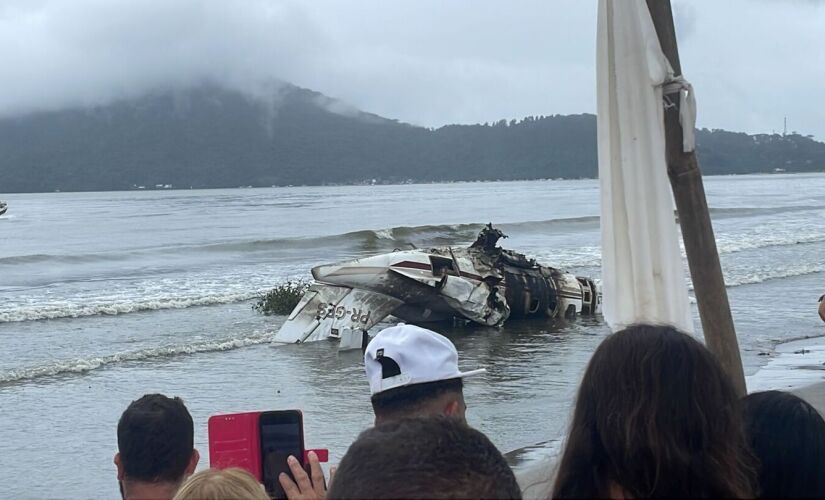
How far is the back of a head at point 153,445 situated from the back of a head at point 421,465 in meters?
1.97

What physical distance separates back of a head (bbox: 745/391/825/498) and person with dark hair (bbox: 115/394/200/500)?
203 centimetres

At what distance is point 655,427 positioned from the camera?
221 centimetres

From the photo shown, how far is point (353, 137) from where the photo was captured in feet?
625

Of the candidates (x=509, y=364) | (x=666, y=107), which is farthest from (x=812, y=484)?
(x=509, y=364)

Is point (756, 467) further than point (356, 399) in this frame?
No

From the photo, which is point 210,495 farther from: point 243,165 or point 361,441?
point 243,165

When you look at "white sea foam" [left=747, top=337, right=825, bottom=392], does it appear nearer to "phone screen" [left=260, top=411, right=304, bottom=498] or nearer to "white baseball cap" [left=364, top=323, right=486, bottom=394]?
"white baseball cap" [left=364, top=323, right=486, bottom=394]

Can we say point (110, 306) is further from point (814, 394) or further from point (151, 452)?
point (151, 452)

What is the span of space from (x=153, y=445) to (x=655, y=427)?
202cm

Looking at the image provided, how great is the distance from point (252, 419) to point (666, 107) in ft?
8.80

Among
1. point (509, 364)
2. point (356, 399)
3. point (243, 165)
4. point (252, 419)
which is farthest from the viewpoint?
point (243, 165)

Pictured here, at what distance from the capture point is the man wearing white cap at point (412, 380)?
3.17m

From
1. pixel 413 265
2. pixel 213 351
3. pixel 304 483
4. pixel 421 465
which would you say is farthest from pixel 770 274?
pixel 421 465

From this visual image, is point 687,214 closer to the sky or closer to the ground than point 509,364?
closer to the sky
